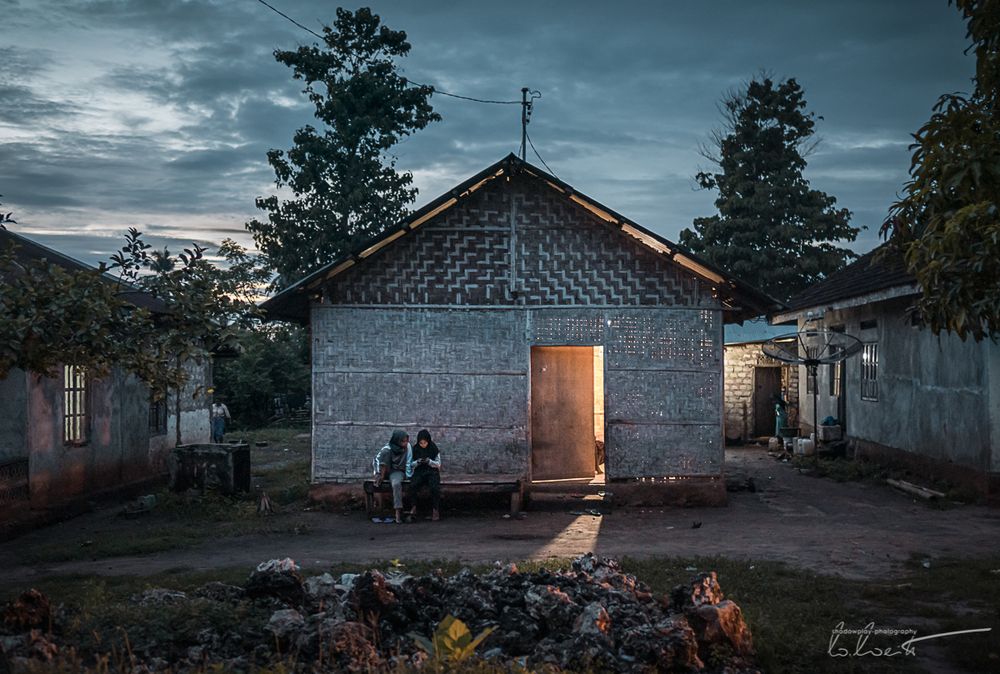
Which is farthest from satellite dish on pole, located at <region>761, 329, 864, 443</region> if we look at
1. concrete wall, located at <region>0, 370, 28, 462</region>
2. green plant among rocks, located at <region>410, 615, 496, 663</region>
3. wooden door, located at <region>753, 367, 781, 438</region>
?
green plant among rocks, located at <region>410, 615, 496, 663</region>

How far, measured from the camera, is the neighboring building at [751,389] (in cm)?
2661

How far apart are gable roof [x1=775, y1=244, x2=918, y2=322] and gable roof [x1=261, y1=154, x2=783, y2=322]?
2151mm

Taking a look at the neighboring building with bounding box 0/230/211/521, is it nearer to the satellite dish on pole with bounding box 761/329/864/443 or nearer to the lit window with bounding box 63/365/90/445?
the lit window with bounding box 63/365/90/445

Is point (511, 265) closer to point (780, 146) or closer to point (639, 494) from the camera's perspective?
point (639, 494)

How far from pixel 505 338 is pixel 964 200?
8.43m

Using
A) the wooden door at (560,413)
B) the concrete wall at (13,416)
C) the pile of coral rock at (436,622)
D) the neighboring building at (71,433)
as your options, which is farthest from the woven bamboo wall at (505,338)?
the pile of coral rock at (436,622)

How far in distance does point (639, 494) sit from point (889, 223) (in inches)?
306

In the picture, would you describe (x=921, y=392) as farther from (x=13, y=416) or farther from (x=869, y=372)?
(x=13, y=416)

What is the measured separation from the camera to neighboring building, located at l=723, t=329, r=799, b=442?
26609 millimetres

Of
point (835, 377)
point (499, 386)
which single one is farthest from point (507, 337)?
point (835, 377)

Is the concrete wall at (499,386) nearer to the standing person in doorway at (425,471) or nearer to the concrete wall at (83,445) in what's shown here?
the standing person in doorway at (425,471)

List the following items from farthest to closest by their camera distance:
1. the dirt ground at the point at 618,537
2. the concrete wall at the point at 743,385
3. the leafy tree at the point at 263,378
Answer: the leafy tree at the point at 263,378
the concrete wall at the point at 743,385
the dirt ground at the point at 618,537

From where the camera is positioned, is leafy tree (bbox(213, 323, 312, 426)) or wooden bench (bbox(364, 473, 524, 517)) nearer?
wooden bench (bbox(364, 473, 524, 517))

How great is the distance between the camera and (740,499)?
1566 cm
